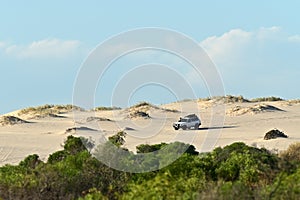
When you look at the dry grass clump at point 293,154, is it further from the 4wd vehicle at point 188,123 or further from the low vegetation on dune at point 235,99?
the low vegetation on dune at point 235,99

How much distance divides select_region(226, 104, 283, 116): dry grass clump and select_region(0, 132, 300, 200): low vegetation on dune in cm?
3054

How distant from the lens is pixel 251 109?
53812 millimetres

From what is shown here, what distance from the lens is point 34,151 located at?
128 feet

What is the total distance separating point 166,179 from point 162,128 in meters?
32.2

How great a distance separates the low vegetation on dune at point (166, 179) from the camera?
15.1 m

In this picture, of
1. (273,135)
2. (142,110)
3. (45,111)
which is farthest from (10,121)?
→ (273,135)

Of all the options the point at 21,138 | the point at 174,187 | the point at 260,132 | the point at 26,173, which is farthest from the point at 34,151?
the point at 174,187

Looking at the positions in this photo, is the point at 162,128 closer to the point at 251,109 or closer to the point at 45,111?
the point at 251,109

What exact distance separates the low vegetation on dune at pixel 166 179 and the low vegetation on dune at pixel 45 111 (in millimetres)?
32442

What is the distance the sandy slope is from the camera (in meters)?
38.5

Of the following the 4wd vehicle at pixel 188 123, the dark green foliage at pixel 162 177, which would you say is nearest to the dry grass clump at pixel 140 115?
the 4wd vehicle at pixel 188 123

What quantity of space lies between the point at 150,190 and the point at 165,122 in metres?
35.2

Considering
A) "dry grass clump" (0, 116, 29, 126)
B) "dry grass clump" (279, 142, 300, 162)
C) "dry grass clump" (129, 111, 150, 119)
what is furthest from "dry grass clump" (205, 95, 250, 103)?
"dry grass clump" (279, 142, 300, 162)

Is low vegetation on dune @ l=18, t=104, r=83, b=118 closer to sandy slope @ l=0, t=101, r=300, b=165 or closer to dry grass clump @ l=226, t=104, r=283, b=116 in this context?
sandy slope @ l=0, t=101, r=300, b=165
